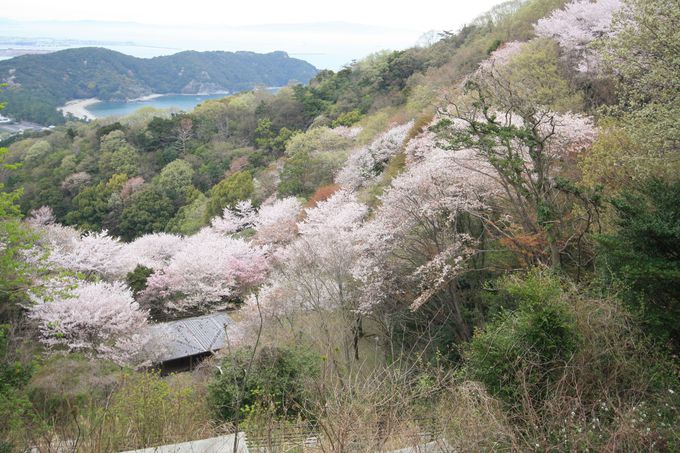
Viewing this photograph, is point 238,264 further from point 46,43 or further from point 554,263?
point 46,43

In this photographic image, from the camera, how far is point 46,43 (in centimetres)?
7144

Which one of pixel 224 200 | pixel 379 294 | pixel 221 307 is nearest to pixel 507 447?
pixel 379 294

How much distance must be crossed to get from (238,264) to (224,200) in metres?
10.9

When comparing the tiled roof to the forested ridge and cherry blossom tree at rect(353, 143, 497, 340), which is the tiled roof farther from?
cherry blossom tree at rect(353, 143, 497, 340)

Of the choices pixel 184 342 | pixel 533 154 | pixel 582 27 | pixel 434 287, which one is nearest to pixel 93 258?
pixel 184 342

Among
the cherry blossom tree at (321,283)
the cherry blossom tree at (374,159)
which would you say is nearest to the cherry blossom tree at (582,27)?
the cherry blossom tree at (374,159)

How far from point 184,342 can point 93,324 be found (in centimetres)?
247

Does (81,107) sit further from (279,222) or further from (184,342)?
(184,342)

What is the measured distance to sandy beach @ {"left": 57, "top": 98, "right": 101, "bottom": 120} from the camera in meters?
66.4

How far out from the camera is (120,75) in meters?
81.6

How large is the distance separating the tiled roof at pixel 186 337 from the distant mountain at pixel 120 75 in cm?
5623

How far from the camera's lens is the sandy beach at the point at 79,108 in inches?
2616

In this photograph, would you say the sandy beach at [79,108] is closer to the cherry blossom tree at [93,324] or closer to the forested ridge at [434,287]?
the forested ridge at [434,287]

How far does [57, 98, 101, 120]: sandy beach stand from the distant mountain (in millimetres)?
975
